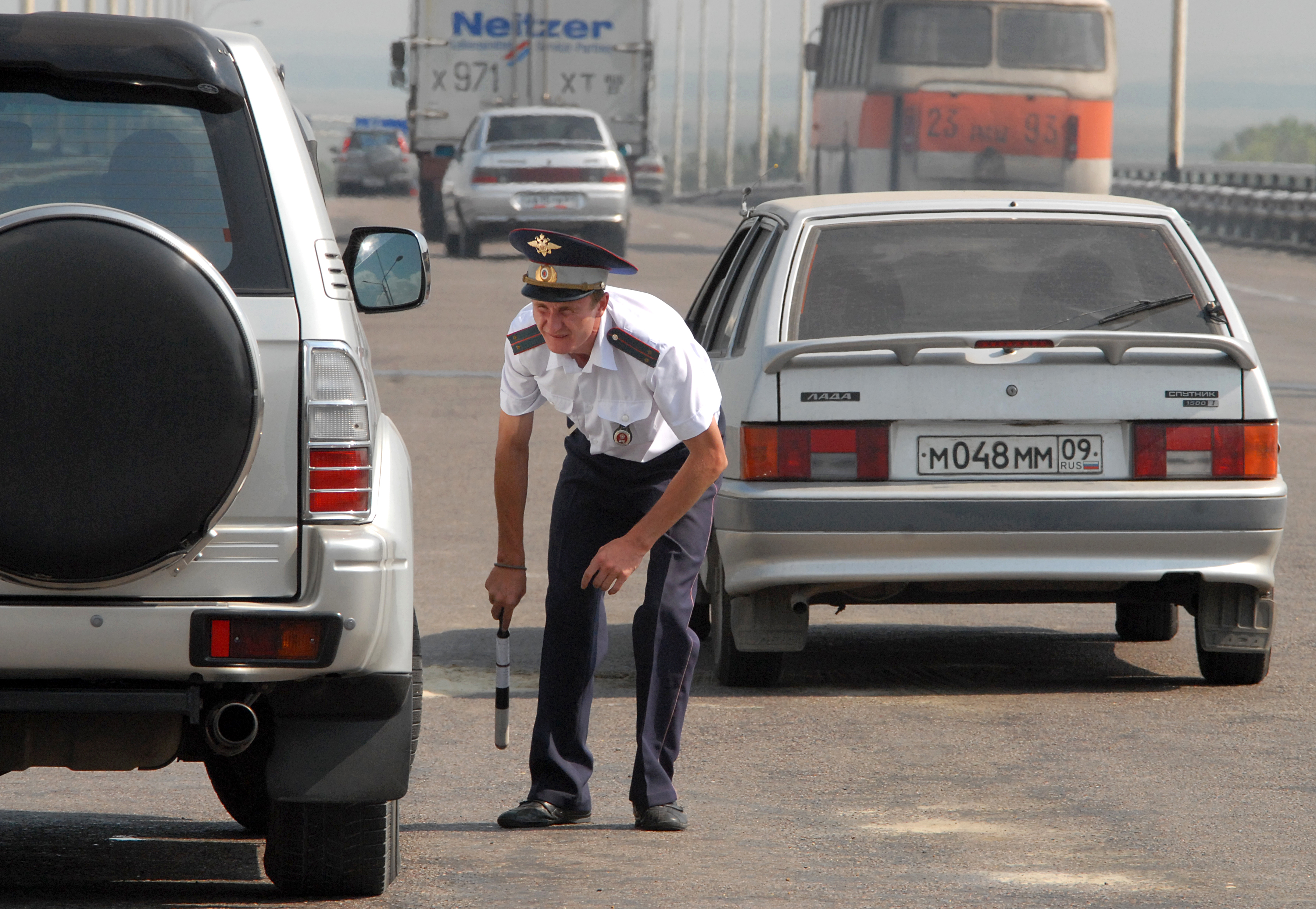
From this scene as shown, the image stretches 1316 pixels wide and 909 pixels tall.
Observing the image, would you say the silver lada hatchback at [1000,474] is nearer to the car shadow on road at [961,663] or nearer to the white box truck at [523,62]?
the car shadow on road at [961,663]

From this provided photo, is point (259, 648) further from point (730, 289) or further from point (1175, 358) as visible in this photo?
point (730, 289)

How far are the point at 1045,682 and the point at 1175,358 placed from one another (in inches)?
48.6

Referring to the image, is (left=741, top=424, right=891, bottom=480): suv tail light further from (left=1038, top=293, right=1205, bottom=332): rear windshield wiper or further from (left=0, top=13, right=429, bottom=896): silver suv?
(left=0, top=13, right=429, bottom=896): silver suv

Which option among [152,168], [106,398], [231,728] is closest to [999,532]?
[231,728]

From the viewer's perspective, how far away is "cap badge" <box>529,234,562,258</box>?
485cm

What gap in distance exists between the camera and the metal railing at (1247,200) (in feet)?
Result: 124

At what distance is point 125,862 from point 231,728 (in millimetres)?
1008

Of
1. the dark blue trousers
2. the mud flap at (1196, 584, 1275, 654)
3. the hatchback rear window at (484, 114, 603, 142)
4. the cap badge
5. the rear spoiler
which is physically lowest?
the mud flap at (1196, 584, 1275, 654)

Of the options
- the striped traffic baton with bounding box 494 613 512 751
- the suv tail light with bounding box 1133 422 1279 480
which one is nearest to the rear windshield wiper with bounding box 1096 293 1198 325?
the suv tail light with bounding box 1133 422 1279 480

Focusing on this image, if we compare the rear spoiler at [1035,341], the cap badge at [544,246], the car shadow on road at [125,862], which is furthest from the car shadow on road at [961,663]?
the cap badge at [544,246]

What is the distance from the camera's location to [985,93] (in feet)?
88.5

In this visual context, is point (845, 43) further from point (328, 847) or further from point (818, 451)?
point (328, 847)

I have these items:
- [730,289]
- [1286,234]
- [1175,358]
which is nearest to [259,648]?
[1175,358]

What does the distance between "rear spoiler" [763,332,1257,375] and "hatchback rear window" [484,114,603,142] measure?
878 inches
